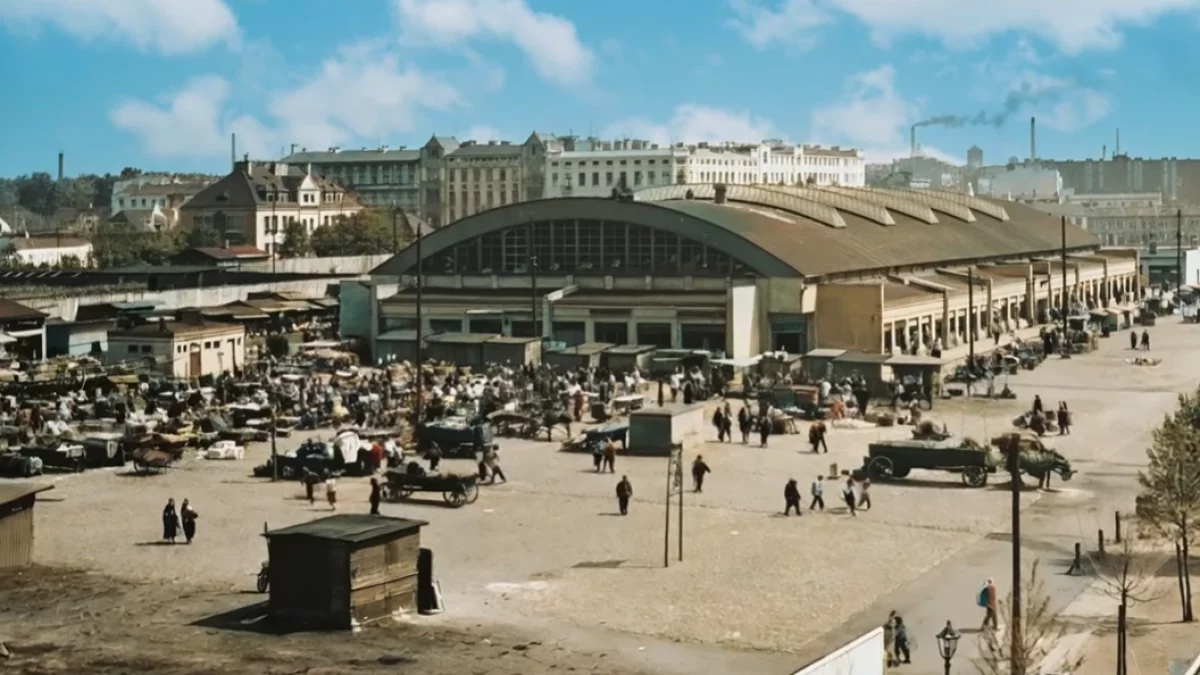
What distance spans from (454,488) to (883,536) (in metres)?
7.90

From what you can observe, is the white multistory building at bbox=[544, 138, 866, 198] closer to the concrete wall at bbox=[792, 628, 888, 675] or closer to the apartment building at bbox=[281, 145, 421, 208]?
the apartment building at bbox=[281, 145, 421, 208]

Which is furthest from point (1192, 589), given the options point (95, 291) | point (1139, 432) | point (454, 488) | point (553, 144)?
point (553, 144)

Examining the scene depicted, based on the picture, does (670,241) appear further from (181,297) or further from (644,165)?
Answer: (644,165)

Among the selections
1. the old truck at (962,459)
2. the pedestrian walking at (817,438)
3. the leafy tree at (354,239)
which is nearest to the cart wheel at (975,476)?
the old truck at (962,459)

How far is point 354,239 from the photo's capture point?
11356 cm

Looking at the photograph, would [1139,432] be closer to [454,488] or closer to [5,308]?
[454,488]

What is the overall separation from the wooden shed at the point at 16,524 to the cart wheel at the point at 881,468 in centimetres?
1623

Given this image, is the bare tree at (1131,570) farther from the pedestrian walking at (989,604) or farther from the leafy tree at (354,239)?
the leafy tree at (354,239)

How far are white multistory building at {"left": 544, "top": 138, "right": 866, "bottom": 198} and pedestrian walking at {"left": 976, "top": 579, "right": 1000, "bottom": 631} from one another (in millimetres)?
117844

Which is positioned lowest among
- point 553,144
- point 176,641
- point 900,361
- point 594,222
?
point 176,641

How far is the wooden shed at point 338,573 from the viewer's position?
22562mm

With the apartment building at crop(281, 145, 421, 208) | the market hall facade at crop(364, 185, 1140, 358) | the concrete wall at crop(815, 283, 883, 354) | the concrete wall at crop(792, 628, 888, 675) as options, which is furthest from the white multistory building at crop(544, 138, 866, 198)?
the concrete wall at crop(792, 628, 888, 675)

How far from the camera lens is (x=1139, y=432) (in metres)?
43.5

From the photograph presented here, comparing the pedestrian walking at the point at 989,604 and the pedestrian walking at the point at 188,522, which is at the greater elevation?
the pedestrian walking at the point at 188,522
